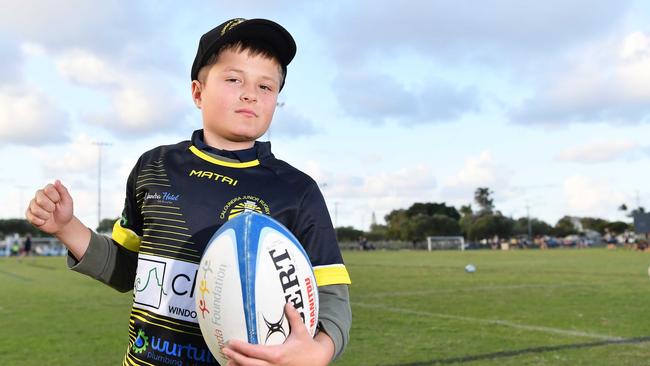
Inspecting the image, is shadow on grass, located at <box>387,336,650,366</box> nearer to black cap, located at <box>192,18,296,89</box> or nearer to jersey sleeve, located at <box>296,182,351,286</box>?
jersey sleeve, located at <box>296,182,351,286</box>

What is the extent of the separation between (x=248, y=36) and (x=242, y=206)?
0.57 m

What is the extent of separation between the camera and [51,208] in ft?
6.97

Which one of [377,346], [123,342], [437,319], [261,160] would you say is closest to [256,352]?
[261,160]

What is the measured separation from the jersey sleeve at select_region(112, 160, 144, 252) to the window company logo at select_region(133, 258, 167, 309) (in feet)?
0.58

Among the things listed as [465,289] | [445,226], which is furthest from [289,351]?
[445,226]

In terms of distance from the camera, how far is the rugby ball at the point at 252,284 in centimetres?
176

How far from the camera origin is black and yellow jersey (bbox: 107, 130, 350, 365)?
2047 mm

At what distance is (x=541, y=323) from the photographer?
874cm

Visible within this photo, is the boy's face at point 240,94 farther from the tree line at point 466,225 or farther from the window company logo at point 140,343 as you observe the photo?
the tree line at point 466,225

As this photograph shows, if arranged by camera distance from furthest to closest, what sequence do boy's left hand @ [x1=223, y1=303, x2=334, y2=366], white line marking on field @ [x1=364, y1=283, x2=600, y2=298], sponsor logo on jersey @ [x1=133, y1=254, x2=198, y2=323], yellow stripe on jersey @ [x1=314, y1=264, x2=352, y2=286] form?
1. white line marking on field @ [x1=364, y1=283, x2=600, y2=298]
2. sponsor logo on jersey @ [x1=133, y1=254, x2=198, y2=323]
3. yellow stripe on jersey @ [x1=314, y1=264, x2=352, y2=286]
4. boy's left hand @ [x1=223, y1=303, x2=334, y2=366]

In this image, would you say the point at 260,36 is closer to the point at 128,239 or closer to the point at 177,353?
the point at 128,239

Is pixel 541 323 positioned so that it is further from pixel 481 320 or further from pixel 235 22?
pixel 235 22

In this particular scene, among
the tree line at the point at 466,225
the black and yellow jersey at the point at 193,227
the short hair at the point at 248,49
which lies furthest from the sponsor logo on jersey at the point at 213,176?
the tree line at the point at 466,225

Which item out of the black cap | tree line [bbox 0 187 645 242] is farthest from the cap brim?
tree line [bbox 0 187 645 242]
